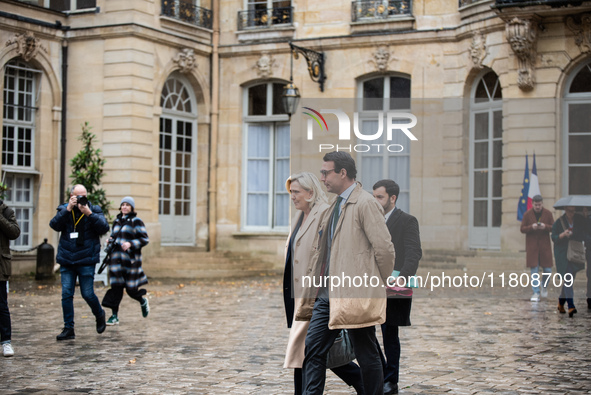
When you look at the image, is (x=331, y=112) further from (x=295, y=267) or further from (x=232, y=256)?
(x=232, y=256)

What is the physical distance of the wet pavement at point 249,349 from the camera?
750 centimetres

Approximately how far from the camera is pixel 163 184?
21.7m

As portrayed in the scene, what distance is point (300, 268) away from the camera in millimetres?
6262

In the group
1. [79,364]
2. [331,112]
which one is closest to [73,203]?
[79,364]

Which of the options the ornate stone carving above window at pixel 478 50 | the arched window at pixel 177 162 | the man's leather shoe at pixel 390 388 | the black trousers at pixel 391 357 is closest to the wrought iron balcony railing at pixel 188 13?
the arched window at pixel 177 162

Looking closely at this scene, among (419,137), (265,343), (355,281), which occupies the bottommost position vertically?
(265,343)

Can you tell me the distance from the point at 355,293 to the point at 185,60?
53.8 ft

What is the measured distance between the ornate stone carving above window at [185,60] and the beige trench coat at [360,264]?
15.9m

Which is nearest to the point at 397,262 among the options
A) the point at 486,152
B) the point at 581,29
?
the point at 581,29

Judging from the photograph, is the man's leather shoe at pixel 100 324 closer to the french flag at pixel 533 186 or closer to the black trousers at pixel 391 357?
the black trousers at pixel 391 357

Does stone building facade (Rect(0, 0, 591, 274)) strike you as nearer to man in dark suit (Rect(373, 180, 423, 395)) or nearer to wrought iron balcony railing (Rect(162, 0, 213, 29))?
wrought iron balcony railing (Rect(162, 0, 213, 29))

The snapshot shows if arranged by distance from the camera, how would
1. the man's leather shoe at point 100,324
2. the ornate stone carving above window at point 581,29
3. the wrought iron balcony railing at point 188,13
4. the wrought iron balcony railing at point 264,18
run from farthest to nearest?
1. the wrought iron balcony railing at point 264,18
2. the wrought iron balcony railing at point 188,13
3. the ornate stone carving above window at point 581,29
4. the man's leather shoe at point 100,324

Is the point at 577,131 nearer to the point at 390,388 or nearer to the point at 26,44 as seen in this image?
the point at 26,44

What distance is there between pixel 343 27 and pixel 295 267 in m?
15.6
